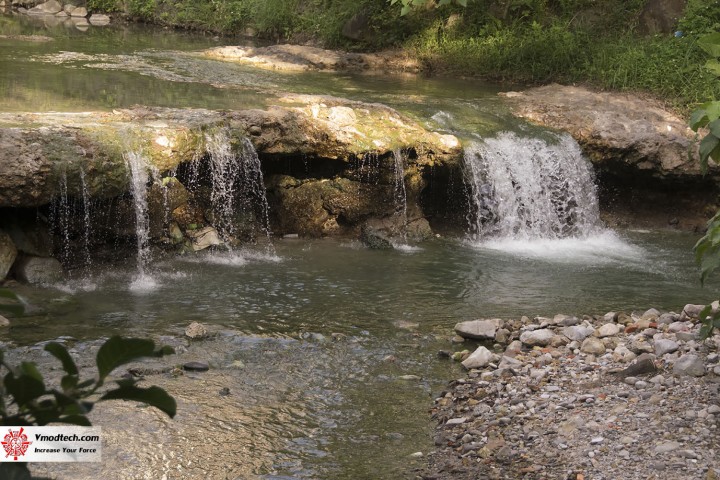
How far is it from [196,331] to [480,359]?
214 centimetres

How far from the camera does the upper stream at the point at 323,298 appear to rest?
510 centimetres

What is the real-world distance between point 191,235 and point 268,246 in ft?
2.67

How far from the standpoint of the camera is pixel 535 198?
33.8 feet

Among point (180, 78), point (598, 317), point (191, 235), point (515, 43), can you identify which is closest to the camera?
point (598, 317)

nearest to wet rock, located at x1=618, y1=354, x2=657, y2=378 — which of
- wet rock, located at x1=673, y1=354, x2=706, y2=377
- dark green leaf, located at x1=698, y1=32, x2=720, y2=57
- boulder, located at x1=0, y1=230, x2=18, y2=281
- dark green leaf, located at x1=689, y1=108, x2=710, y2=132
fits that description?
wet rock, located at x1=673, y1=354, x2=706, y2=377

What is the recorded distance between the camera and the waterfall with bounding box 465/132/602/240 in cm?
1008

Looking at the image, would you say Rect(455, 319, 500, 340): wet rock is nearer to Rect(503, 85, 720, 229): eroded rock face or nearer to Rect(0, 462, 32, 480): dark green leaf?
Rect(503, 85, 720, 229): eroded rock face

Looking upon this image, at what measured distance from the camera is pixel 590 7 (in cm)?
1515

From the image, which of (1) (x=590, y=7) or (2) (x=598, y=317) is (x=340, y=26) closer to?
(1) (x=590, y=7)

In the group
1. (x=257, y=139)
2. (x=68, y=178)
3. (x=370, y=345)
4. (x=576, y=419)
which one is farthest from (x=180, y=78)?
(x=576, y=419)

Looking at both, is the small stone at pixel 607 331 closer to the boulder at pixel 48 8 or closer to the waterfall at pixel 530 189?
the waterfall at pixel 530 189

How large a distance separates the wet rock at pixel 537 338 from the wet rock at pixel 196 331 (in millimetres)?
2430

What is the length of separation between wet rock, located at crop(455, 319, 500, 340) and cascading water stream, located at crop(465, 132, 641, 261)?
2967mm

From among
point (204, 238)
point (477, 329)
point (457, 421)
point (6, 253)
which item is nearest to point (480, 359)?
point (477, 329)
